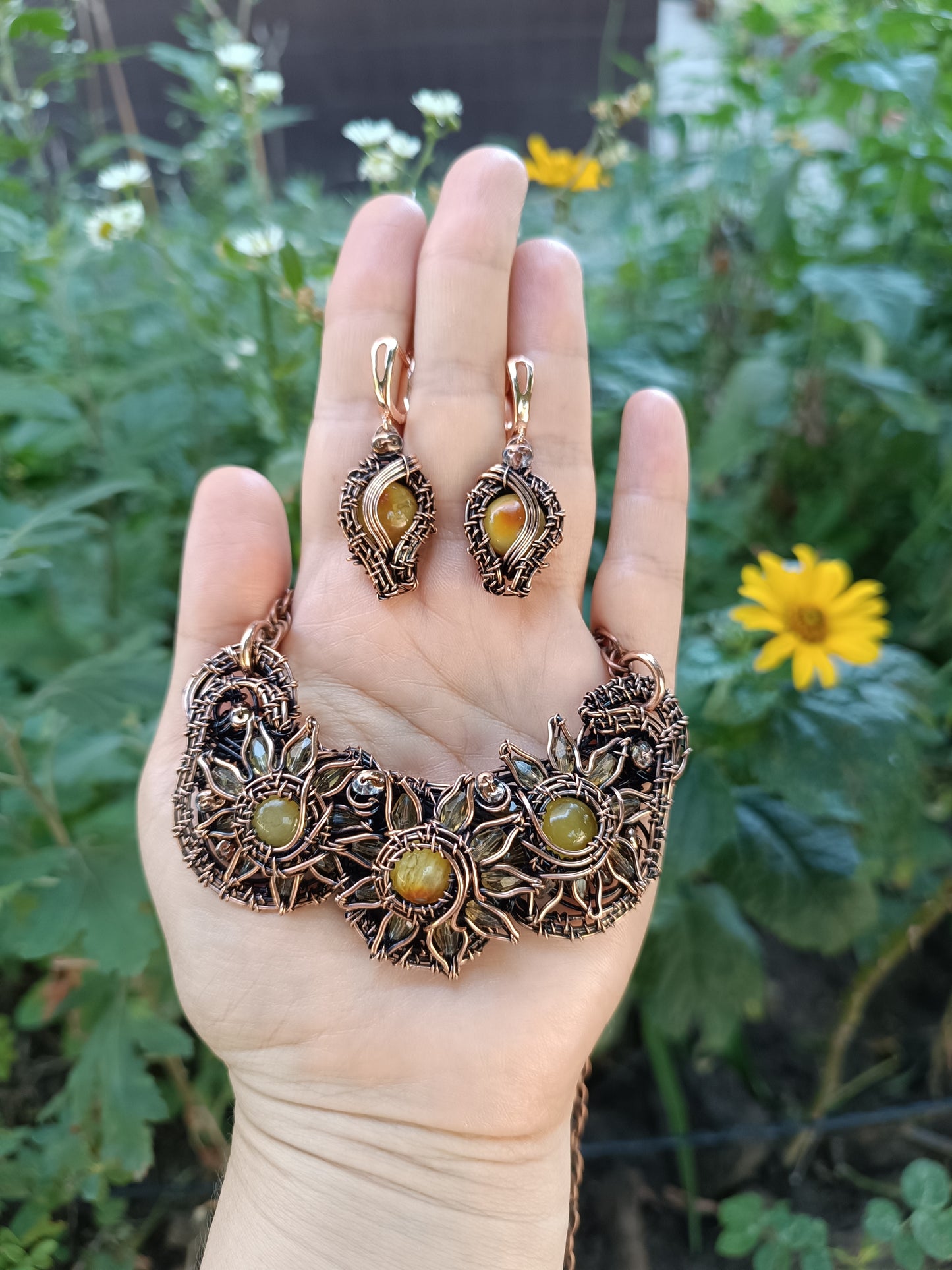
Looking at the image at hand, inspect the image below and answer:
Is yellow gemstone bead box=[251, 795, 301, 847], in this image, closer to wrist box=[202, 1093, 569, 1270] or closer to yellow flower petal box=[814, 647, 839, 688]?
wrist box=[202, 1093, 569, 1270]

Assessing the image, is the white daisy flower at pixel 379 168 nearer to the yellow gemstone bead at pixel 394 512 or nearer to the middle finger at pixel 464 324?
the middle finger at pixel 464 324

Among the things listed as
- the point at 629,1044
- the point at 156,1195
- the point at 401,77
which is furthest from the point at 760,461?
the point at 401,77

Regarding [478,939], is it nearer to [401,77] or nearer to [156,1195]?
[156,1195]

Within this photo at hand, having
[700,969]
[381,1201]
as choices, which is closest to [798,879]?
[700,969]

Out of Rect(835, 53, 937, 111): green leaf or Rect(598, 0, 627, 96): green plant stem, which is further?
Rect(598, 0, 627, 96): green plant stem

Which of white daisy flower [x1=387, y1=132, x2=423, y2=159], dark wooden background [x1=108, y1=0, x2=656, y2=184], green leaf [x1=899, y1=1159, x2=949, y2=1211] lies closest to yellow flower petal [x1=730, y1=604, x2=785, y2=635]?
green leaf [x1=899, y1=1159, x2=949, y2=1211]

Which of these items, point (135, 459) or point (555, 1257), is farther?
point (135, 459)
